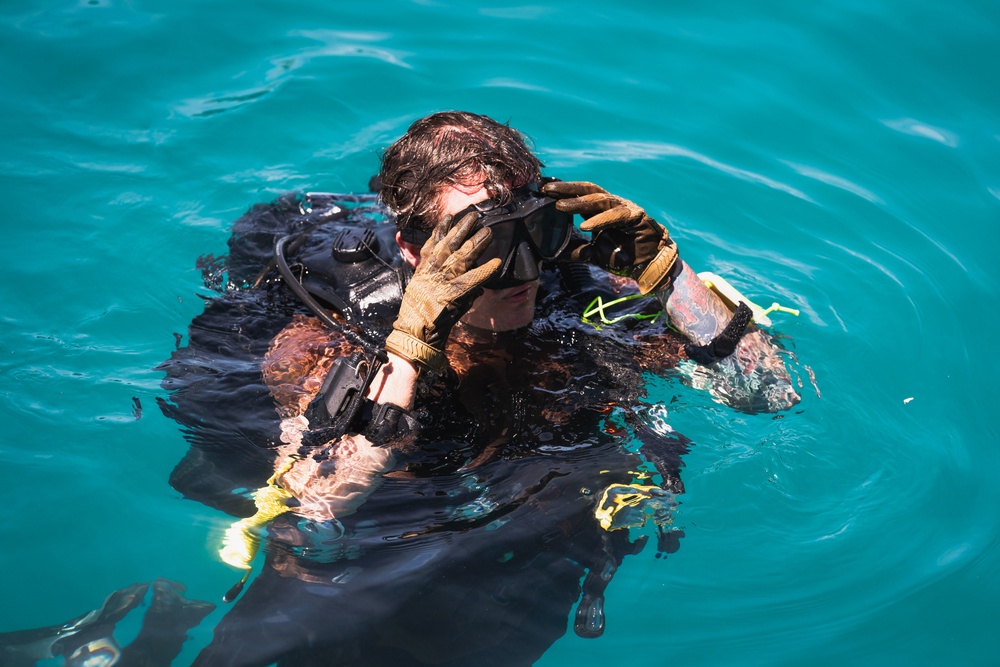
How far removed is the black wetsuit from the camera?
330cm

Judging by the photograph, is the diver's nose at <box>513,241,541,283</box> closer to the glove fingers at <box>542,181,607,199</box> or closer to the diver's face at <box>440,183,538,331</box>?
the diver's face at <box>440,183,538,331</box>

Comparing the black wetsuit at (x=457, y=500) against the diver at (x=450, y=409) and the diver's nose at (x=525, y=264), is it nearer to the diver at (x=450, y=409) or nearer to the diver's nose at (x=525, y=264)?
the diver at (x=450, y=409)

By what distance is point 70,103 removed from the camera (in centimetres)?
630

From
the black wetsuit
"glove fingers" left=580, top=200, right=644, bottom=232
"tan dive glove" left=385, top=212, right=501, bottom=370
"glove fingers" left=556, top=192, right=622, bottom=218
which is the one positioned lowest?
the black wetsuit

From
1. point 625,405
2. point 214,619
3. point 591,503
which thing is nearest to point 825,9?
point 625,405

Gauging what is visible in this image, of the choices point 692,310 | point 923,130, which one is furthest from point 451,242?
point 923,130

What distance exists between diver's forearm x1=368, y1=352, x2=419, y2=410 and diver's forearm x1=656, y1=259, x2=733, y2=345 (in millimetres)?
1233

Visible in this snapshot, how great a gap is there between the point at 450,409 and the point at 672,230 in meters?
2.53

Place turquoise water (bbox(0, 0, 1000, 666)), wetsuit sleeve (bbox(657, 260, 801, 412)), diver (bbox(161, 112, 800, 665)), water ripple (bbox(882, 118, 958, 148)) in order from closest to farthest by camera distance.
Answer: diver (bbox(161, 112, 800, 665)) < turquoise water (bbox(0, 0, 1000, 666)) < wetsuit sleeve (bbox(657, 260, 801, 412)) < water ripple (bbox(882, 118, 958, 148))

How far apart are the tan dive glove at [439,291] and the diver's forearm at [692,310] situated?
0.97 metres

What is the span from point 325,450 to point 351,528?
0.38 meters

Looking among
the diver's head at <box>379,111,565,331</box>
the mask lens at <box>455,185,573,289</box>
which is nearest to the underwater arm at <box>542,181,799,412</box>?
the mask lens at <box>455,185,573,289</box>

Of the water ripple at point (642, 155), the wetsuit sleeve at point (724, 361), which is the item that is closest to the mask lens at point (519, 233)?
the wetsuit sleeve at point (724, 361)

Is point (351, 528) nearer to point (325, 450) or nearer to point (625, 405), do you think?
point (325, 450)
